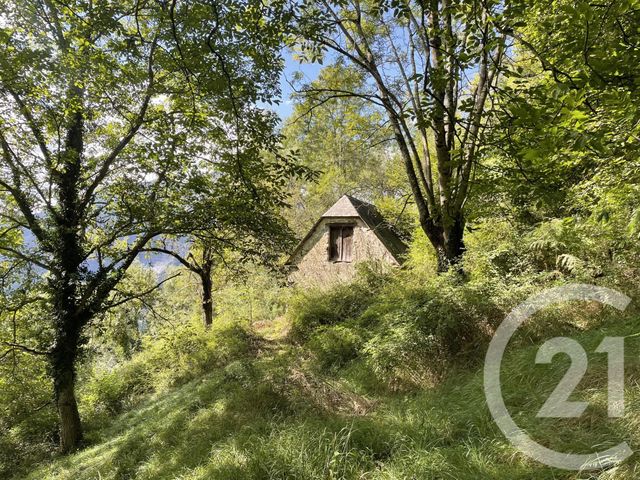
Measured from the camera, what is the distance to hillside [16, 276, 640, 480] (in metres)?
2.92

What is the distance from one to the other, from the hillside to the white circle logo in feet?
0.25

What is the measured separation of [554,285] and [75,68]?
29.6 ft

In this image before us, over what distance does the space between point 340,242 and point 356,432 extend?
42.8 feet

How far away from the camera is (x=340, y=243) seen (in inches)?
659

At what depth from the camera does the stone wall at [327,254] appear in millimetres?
15578

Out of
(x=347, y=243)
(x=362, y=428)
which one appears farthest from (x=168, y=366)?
(x=362, y=428)

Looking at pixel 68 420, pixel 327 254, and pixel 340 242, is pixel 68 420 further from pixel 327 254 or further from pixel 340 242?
pixel 340 242

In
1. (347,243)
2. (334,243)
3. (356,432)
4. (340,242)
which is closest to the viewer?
(356,432)

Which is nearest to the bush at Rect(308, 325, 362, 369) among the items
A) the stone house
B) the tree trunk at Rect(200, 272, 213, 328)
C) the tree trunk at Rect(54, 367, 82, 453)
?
the tree trunk at Rect(54, 367, 82, 453)

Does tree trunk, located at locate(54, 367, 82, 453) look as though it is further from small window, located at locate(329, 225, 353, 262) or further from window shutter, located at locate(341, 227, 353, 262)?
window shutter, located at locate(341, 227, 353, 262)

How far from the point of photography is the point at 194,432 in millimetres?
5797

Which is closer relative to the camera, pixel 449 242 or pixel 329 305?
pixel 449 242

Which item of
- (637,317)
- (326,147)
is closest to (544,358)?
(637,317)

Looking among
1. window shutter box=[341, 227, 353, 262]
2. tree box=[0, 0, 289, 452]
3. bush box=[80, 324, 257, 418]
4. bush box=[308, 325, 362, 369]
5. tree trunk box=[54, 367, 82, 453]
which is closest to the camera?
tree box=[0, 0, 289, 452]
